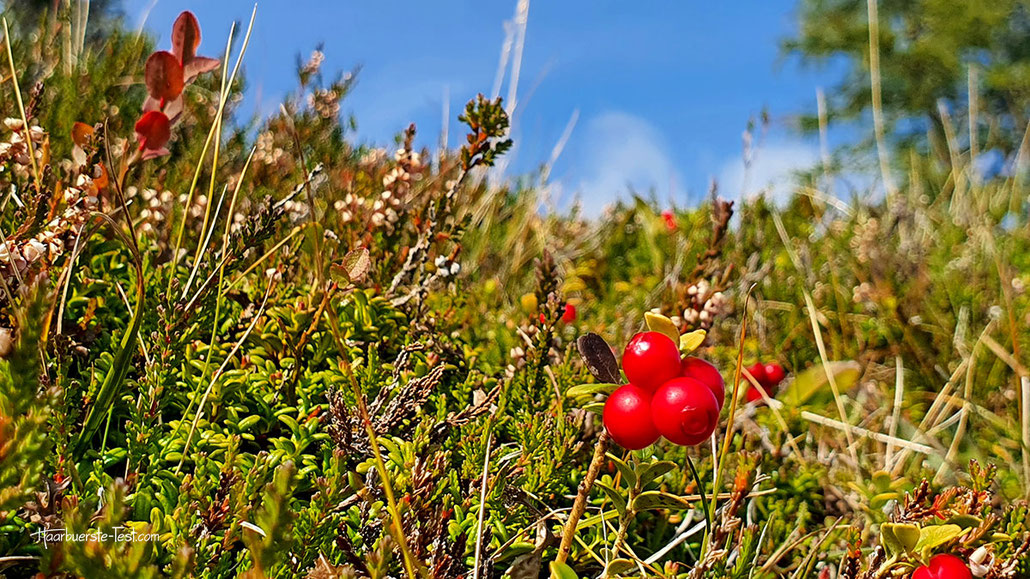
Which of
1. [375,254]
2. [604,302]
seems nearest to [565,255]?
[604,302]

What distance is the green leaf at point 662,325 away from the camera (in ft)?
3.10

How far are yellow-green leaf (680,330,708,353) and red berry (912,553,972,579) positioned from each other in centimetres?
43

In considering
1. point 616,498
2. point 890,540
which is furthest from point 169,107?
point 890,540

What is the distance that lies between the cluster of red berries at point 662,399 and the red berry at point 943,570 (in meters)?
0.39

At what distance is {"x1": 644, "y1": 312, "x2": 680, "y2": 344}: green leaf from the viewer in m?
0.94

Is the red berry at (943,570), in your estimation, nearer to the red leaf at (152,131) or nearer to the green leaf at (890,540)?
the green leaf at (890,540)

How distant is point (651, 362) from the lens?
0.90m

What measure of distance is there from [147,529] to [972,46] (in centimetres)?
2747

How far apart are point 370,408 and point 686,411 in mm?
569

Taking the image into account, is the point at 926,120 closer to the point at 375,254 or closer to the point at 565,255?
the point at 565,255

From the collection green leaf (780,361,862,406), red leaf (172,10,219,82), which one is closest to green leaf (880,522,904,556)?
green leaf (780,361,862,406)

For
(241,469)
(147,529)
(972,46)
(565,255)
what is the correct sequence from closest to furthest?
1. (147,529)
2. (241,469)
3. (565,255)
4. (972,46)

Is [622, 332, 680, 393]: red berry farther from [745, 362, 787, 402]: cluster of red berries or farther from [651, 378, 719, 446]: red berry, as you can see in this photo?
[745, 362, 787, 402]: cluster of red berries

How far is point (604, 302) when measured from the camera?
9.59 ft
